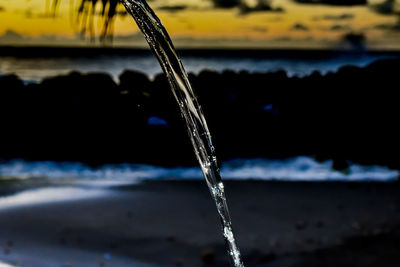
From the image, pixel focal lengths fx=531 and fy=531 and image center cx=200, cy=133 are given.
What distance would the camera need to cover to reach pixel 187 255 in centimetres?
339

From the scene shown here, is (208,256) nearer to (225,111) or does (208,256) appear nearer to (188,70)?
(225,111)

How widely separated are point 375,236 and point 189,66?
230 inches

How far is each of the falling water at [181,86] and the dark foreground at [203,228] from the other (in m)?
1.53

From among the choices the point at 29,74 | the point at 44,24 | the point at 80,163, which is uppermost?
the point at 44,24

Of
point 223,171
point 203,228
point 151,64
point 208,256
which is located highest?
point 208,256

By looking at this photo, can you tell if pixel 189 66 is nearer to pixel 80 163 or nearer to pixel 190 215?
pixel 80 163

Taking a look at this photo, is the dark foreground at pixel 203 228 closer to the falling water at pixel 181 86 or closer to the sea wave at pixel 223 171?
the sea wave at pixel 223 171

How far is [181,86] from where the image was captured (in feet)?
5.83

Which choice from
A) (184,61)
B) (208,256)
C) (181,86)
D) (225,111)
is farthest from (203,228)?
(184,61)

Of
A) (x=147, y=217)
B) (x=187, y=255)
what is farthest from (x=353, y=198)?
(x=187, y=255)

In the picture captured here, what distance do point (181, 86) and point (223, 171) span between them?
5.02 meters

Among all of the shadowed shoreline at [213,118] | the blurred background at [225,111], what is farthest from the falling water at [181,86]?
the shadowed shoreline at [213,118]

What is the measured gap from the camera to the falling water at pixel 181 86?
5.72 feet

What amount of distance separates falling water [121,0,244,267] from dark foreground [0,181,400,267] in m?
1.53
